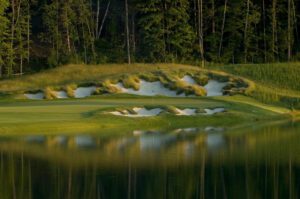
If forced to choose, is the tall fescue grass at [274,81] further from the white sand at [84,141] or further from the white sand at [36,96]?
the white sand at [84,141]

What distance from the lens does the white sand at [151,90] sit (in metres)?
66.2

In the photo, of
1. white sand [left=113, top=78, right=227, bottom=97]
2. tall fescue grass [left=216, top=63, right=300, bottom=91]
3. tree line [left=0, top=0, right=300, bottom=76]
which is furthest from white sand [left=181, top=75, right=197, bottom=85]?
tree line [left=0, top=0, right=300, bottom=76]

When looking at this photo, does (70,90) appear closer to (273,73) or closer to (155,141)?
(273,73)

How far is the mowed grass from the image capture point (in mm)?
44562

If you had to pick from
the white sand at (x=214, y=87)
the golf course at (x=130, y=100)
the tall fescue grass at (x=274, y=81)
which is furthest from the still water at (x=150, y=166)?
the white sand at (x=214, y=87)

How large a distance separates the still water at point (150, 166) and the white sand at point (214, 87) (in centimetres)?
2343

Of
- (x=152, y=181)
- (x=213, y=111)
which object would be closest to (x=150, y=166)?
(x=152, y=181)

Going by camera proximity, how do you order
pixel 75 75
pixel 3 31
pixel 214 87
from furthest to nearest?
1. pixel 3 31
2. pixel 75 75
3. pixel 214 87

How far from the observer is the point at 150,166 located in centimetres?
2861

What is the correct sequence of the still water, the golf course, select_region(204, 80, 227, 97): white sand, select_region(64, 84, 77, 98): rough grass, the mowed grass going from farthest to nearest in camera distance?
select_region(204, 80, 227, 97): white sand < select_region(64, 84, 77, 98): rough grass < the golf course < the mowed grass < the still water

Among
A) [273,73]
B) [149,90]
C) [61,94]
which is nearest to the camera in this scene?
[61,94]

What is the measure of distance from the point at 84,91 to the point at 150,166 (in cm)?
3876

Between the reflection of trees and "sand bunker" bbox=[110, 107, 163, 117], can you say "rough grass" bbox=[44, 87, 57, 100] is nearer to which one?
"sand bunker" bbox=[110, 107, 163, 117]

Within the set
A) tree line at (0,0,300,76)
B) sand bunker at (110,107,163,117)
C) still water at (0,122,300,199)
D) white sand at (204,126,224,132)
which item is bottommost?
white sand at (204,126,224,132)
